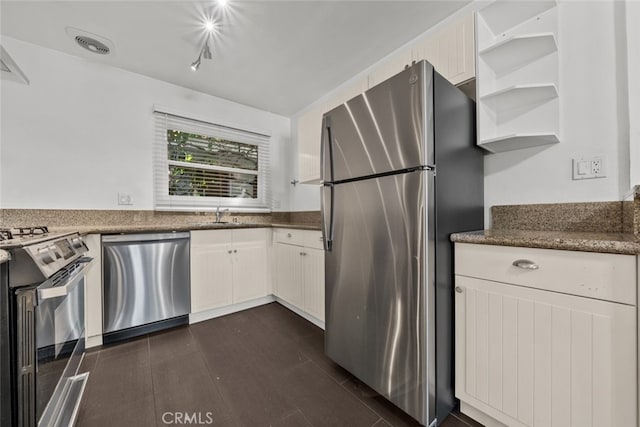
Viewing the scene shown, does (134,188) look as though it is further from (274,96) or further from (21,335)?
(21,335)

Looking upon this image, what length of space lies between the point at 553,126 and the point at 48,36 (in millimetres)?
3619

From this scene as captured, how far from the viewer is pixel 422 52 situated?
5.41 ft

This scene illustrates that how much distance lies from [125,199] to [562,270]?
3.18 metres

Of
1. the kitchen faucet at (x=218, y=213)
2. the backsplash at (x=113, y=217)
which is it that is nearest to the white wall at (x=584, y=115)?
the backsplash at (x=113, y=217)

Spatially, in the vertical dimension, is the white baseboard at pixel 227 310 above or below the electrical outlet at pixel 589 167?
below

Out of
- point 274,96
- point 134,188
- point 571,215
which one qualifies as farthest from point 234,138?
point 571,215

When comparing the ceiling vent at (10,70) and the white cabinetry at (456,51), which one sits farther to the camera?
the ceiling vent at (10,70)

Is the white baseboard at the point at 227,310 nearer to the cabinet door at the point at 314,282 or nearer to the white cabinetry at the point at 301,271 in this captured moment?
the white cabinetry at the point at 301,271

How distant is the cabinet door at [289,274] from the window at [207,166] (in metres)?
0.96

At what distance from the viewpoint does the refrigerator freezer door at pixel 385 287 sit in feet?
3.72

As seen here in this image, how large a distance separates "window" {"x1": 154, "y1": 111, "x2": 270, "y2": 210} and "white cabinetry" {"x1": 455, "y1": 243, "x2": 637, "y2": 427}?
2663mm

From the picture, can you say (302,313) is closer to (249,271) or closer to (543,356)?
(249,271)

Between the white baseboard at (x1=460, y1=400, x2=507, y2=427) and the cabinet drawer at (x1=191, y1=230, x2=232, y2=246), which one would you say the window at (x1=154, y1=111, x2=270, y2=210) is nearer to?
the cabinet drawer at (x1=191, y1=230, x2=232, y2=246)

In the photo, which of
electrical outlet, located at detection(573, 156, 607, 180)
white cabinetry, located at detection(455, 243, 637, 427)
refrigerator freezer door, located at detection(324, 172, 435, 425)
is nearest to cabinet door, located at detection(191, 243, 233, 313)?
refrigerator freezer door, located at detection(324, 172, 435, 425)
